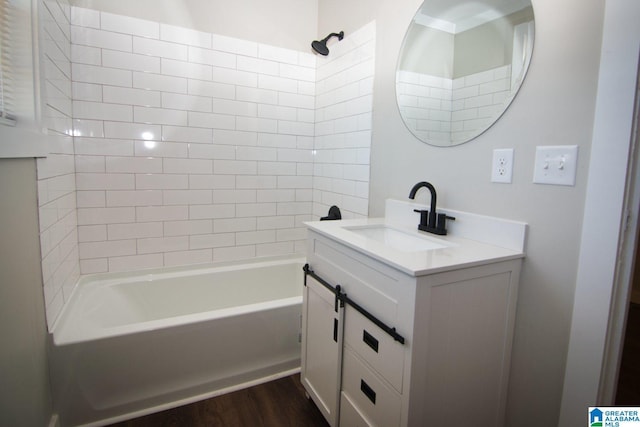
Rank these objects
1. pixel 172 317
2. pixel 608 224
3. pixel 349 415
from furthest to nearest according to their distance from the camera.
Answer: pixel 172 317, pixel 349 415, pixel 608 224

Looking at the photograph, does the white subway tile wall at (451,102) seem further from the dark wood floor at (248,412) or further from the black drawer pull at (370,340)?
the dark wood floor at (248,412)

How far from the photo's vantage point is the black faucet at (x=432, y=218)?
4.78ft

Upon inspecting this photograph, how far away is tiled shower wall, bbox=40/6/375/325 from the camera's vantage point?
6.55 feet

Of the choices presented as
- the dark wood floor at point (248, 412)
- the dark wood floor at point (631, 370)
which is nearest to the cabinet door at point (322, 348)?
the dark wood floor at point (248, 412)

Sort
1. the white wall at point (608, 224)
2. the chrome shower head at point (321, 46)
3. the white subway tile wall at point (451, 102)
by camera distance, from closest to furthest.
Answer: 1. the white wall at point (608, 224)
2. the white subway tile wall at point (451, 102)
3. the chrome shower head at point (321, 46)

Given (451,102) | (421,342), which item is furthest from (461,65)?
(421,342)

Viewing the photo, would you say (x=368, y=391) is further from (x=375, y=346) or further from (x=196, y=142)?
(x=196, y=142)

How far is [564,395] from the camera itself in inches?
43.6

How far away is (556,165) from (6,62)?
1.96 meters

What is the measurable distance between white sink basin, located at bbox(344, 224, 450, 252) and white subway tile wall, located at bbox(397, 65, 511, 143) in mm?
463

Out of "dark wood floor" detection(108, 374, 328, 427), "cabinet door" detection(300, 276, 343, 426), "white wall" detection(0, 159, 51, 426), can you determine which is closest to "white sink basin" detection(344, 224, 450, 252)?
"cabinet door" detection(300, 276, 343, 426)

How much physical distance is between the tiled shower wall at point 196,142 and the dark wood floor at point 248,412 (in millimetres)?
809

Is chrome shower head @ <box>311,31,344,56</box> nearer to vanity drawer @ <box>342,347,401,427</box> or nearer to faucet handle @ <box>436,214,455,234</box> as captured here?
faucet handle @ <box>436,214,455,234</box>

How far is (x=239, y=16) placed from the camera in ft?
7.68
